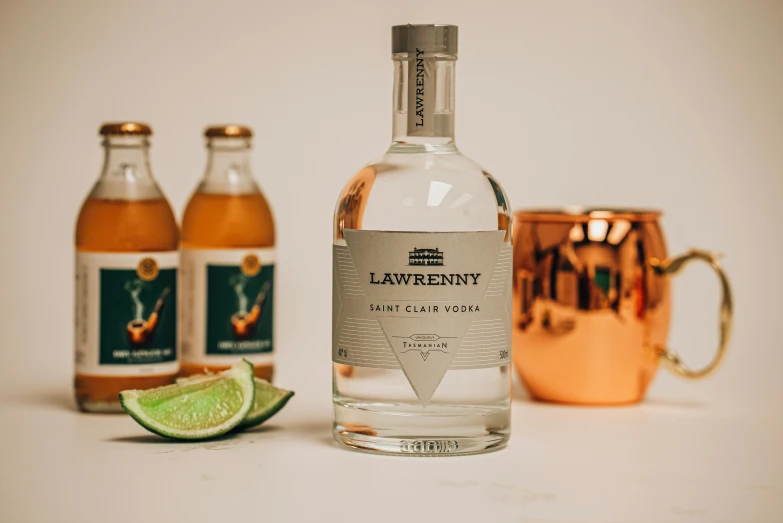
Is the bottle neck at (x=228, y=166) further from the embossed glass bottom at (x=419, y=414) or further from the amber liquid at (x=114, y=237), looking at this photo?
the embossed glass bottom at (x=419, y=414)

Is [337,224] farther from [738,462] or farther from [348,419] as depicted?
[738,462]

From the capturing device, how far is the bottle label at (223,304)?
224cm

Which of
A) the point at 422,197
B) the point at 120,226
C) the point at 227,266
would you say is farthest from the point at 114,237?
the point at 422,197

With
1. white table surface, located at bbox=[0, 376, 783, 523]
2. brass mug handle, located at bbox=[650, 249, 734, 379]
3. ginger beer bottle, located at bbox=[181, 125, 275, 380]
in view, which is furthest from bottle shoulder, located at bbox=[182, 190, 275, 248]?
brass mug handle, located at bbox=[650, 249, 734, 379]

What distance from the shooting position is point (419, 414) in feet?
5.62

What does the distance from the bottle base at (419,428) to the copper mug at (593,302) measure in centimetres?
47

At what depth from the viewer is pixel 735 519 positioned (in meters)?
1.49

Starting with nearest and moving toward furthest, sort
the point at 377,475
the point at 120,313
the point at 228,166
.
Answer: the point at 377,475
the point at 120,313
the point at 228,166

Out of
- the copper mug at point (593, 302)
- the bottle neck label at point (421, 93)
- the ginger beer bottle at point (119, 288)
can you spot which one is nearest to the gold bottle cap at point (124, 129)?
the ginger beer bottle at point (119, 288)

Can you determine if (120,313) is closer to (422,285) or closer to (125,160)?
(125,160)

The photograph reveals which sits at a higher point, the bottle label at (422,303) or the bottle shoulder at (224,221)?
the bottle shoulder at (224,221)

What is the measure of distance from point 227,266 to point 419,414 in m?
0.65

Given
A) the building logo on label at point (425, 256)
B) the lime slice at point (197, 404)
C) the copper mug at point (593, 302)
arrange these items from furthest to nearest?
the copper mug at point (593, 302), the lime slice at point (197, 404), the building logo on label at point (425, 256)

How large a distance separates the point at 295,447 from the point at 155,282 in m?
0.42
